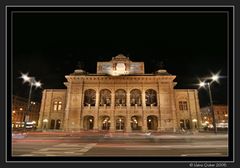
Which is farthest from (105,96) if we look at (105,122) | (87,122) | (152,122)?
(152,122)

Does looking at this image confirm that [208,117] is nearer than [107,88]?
No

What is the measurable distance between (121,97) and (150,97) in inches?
259

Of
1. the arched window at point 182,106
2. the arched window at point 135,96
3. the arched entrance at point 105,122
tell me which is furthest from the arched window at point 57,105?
the arched window at point 182,106

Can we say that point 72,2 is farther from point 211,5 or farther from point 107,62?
point 107,62

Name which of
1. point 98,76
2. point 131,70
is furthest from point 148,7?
point 131,70

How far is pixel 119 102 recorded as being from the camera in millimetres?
49094

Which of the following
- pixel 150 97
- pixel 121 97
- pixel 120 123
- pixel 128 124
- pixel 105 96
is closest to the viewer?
pixel 128 124

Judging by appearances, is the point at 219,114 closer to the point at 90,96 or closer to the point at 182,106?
A: the point at 182,106

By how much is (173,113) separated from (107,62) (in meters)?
19.5

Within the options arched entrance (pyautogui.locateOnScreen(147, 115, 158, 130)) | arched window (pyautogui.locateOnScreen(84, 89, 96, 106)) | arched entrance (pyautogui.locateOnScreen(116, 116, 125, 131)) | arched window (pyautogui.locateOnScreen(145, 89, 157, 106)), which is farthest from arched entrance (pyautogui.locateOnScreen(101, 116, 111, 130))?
arched window (pyautogui.locateOnScreen(145, 89, 157, 106))

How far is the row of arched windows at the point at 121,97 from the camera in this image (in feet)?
162

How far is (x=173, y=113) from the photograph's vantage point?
152 ft

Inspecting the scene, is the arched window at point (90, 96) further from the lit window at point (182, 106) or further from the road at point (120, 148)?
the road at point (120, 148)
